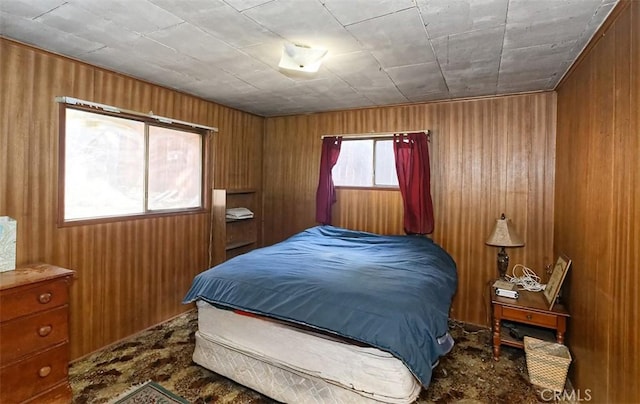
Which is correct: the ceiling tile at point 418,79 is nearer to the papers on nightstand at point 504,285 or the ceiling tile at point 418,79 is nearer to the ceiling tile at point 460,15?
the ceiling tile at point 460,15

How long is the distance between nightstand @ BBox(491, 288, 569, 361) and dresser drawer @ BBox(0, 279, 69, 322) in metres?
3.16

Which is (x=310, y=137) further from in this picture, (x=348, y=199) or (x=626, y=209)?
(x=626, y=209)

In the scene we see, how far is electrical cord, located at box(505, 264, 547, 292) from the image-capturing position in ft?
9.45

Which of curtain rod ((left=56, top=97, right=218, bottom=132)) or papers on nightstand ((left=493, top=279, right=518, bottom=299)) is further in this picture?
papers on nightstand ((left=493, top=279, right=518, bottom=299))

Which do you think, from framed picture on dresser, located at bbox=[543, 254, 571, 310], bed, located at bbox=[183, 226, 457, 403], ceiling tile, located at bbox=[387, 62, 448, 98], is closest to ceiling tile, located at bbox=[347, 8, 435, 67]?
ceiling tile, located at bbox=[387, 62, 448, 98]

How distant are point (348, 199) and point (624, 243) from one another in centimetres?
281

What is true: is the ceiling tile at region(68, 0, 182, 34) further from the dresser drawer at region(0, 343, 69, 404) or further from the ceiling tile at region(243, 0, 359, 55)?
the dresser drawer at region(0, 343, 69, 404)

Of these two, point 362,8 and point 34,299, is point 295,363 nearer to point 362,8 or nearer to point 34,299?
point 34,299

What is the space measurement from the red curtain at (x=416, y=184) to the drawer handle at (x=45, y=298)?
314cm

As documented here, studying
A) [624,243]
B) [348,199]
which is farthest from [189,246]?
[624,243]

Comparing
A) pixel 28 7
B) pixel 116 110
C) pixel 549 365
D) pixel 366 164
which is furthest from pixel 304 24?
pixel 549 365

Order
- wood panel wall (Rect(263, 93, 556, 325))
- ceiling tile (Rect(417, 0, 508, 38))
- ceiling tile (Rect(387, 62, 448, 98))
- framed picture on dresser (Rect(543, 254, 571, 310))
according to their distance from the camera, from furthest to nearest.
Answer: wood panel wall (Rect(263, 93, 556, 325)) → ceiling tile (Rect(387, 62, 448, 98)) → framed picture on dresser (Rect(543, 254, 571, 310)) → ceiling tile (Rect(417, 0, 508, 38))

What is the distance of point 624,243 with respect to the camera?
1526 millimetres

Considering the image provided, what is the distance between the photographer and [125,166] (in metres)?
3.01
